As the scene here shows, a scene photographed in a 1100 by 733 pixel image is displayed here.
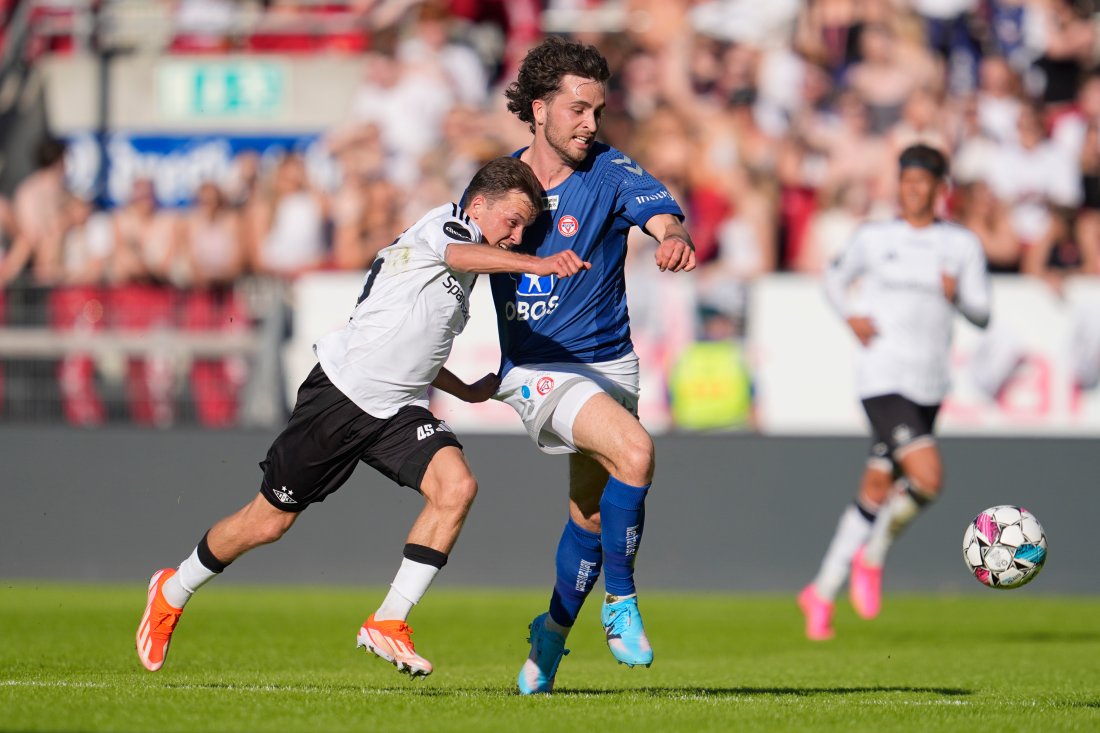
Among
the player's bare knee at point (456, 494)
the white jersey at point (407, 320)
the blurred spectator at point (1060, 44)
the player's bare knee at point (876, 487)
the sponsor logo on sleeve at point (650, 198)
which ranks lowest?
the player's bare knee at point (876, 487)

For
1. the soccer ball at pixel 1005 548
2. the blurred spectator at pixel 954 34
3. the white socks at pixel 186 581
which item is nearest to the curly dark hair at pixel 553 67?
the white socks at pixel 186 581

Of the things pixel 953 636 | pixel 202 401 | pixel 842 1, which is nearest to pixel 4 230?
pixel 202 401

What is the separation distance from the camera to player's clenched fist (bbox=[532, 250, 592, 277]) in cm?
611

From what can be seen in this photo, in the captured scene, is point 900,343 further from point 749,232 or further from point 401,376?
point 401,376

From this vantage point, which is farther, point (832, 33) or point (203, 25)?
point (203, 25)

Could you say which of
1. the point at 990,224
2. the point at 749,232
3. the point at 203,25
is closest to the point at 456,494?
the point at 749,232

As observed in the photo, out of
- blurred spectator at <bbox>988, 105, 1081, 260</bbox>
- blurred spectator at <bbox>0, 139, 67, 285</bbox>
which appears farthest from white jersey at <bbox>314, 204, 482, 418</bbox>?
blurred spectator at <bbox>988, 105, 1081, 260</bbox>

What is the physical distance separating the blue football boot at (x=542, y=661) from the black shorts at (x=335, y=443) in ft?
3.02

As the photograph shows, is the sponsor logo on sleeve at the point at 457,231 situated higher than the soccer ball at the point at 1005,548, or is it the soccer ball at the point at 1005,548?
the sponsor logo on sleeve at the point at 457,231

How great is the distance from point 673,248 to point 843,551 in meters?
5.04

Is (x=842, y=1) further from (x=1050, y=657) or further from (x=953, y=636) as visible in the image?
(x=1050, y=657)

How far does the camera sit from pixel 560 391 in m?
6.88

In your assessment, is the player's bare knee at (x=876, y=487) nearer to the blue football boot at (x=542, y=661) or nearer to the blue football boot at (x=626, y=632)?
the blue football boot at (x=542, y=661)

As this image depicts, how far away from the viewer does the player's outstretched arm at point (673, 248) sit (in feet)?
20.7
